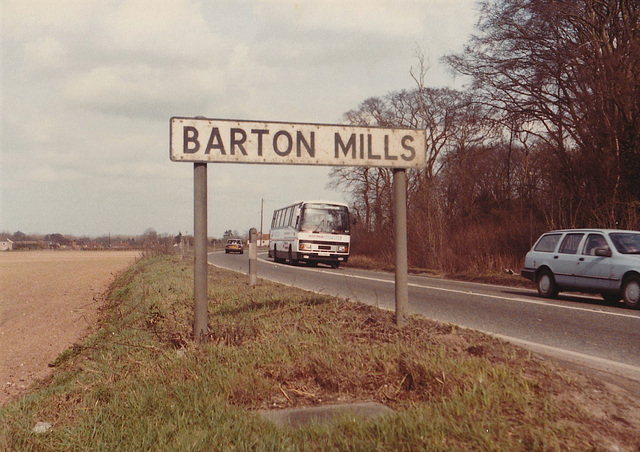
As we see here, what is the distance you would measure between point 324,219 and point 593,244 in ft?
56.1

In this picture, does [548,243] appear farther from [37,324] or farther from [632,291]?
[37,324]

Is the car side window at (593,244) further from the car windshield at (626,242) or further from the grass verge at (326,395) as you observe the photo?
the grass verge at (326,395)

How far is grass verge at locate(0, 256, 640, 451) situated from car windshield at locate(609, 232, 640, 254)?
6705 mm

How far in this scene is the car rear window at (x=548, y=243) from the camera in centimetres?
1288

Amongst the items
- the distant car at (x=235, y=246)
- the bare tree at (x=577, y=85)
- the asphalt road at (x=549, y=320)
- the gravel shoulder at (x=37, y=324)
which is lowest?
the gravel shoulder at (x=37, y=324)

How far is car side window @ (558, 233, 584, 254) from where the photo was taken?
1221cm

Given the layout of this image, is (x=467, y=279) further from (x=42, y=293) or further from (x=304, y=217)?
(x=42, y=293)

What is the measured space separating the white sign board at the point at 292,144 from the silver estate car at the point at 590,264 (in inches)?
253

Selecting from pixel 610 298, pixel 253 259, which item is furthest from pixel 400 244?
pixel 253 259

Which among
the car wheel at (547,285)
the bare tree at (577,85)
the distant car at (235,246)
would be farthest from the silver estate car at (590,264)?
the distant car at (235,246)

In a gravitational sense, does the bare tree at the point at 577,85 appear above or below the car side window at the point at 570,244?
above

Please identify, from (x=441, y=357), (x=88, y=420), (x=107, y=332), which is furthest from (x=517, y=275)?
(x=88, y=420)

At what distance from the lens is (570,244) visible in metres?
12.4

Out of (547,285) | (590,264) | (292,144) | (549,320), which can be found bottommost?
(549,320)
